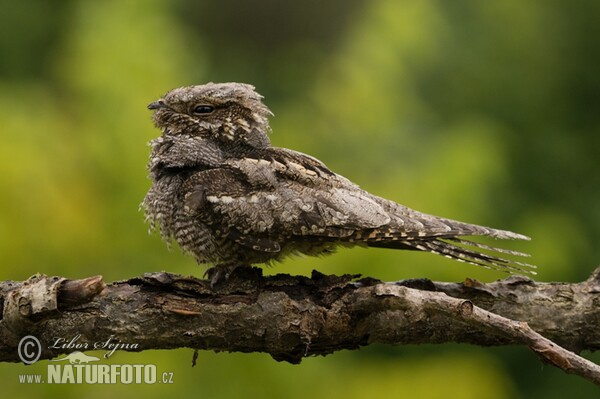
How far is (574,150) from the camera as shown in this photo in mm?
7410

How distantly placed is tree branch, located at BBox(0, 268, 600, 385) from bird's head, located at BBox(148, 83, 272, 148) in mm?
726

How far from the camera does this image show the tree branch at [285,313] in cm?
373

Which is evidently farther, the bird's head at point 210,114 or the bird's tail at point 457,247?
the bird's head at point 210,114

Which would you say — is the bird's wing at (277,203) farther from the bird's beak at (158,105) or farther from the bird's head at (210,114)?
the bird's beak at (158,105)

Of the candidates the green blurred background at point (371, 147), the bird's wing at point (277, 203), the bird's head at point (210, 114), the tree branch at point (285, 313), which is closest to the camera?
the tree branch at point (285, 313)

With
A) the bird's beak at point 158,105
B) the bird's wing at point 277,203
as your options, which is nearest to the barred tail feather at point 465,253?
the bird's wing at point 277,203

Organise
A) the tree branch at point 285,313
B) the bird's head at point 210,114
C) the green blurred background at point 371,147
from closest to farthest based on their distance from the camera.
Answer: the tree branch at point 285,313 < the bird's head at point 210,114 < the green blurred background at point 371,147

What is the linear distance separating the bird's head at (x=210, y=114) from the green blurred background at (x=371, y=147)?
4.83 feet

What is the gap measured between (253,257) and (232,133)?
26.0 inches

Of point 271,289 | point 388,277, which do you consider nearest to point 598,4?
point 388,277

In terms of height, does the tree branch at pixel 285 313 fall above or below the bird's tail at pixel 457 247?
below

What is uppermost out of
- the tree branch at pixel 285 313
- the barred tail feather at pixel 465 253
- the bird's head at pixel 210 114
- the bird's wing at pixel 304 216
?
the bird's head at pixel 210 114

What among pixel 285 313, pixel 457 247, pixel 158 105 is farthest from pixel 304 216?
pixel 158 105

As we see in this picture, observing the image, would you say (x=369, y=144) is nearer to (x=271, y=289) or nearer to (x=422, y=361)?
(x=422, y=361)
